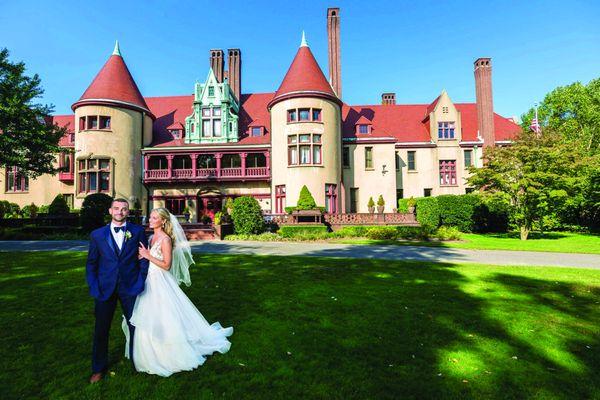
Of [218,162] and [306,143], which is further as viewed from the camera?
[218,162]

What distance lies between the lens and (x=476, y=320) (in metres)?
5.49

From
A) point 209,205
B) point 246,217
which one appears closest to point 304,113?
point 246,217

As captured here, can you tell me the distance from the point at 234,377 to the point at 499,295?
6272mm

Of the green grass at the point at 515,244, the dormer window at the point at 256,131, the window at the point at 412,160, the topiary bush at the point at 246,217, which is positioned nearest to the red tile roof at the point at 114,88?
the dormer window at the point at 256,131

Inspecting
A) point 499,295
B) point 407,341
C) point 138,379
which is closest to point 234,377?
point 138,379

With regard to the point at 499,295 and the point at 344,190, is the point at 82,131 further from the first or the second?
the point at 499,295

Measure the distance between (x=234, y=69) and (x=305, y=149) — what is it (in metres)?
14.6

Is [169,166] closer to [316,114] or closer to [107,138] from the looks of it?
[107,138]

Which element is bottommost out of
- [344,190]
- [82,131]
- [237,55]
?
[344,190]

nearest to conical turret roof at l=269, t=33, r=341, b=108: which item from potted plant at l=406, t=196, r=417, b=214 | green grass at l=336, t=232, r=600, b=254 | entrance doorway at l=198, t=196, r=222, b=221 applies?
A: entrance doorway at l=198, t=196, r=222, b=221

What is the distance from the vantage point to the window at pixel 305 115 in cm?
2630

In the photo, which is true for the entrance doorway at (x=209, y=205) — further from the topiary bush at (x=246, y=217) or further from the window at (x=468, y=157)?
the window at (x=468, y=157)

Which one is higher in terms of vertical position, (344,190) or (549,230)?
(344,190)

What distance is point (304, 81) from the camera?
26828 mm
